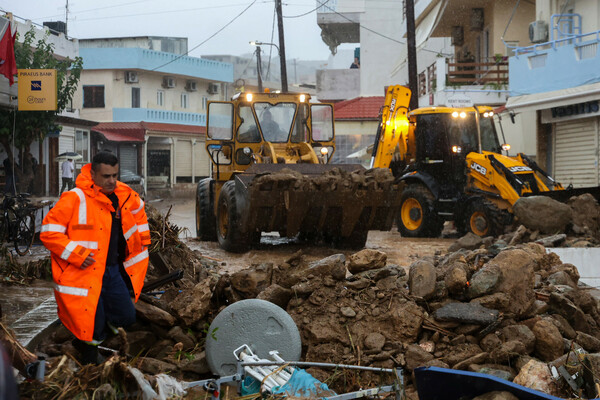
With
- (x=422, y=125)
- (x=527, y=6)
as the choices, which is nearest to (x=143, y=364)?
(x=422, y=125)

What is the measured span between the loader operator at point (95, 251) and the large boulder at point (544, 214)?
8770mm

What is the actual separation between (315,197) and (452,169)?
490 cm

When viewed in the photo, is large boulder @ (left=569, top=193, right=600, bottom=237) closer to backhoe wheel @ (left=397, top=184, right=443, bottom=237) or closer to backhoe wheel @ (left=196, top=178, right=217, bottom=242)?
backhoe wheel @ (left=397, top=184, right=443, bottom=237)

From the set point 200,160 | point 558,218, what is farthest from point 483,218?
point 200,160

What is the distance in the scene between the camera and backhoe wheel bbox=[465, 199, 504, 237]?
13.7m

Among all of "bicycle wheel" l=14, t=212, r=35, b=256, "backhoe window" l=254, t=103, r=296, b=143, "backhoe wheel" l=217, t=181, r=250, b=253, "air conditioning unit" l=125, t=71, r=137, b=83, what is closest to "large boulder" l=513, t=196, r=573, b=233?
"backhoe window" l=254, t=103, r=296, b=143

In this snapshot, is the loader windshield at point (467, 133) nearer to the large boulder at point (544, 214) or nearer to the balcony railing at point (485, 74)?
the large boulder at point (544, 214)

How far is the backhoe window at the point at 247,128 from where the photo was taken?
543 inches

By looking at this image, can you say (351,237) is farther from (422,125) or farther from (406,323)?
(406,323)

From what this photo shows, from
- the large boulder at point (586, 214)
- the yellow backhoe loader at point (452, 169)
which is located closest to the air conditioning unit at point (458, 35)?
the yellow backhoe loader at point (452, 169)

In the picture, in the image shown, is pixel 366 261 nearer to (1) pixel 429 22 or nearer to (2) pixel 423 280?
(2) pixel 423 280

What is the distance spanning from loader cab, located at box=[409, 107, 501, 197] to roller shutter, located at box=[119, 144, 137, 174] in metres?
29.3

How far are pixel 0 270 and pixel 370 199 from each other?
5482 millimetres

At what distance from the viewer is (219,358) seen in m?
5.30
